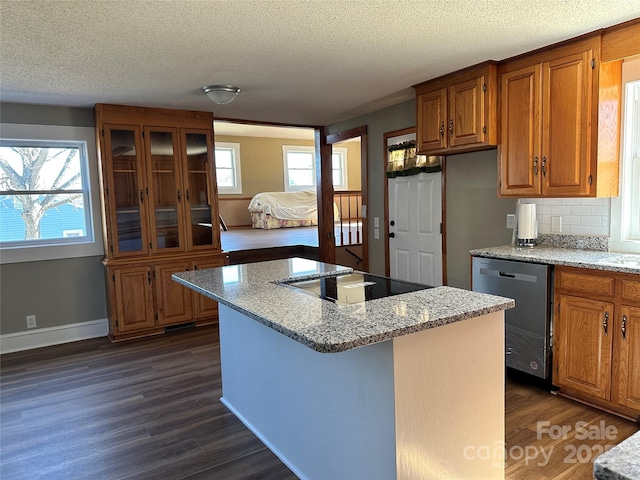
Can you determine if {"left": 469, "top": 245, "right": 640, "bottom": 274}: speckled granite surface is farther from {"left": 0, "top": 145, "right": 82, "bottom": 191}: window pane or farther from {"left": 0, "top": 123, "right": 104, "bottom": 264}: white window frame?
{"left": 0, "top": 145, "right": 82, "bottom": 191}: window pane

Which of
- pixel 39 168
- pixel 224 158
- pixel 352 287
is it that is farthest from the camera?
pixel 224 158

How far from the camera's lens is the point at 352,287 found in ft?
6.88

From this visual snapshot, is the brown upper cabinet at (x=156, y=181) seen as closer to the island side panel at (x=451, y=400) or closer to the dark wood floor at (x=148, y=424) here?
the dark wood floor at (x=148, y=424)

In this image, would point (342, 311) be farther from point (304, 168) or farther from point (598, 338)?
point (304, 168)

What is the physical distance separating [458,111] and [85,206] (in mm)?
3711

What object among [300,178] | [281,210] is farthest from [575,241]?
[300,178]

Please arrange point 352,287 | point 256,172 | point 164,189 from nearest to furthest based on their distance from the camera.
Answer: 1. point 352,287
2. point 164,189
3. point 256,172

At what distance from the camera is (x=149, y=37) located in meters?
2.49

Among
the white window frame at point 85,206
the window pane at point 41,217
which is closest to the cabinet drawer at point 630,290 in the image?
the white window frame at point 85,206

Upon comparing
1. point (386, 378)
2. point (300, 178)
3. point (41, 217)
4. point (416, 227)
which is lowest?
point (386, 378)

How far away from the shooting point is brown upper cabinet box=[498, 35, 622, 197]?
2.70 m

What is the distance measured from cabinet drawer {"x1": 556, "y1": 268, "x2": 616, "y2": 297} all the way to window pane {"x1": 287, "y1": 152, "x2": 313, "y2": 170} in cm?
848

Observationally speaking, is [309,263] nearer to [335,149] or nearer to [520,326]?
[520,326]

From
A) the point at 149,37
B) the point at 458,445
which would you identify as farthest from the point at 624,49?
the point at 149,37
